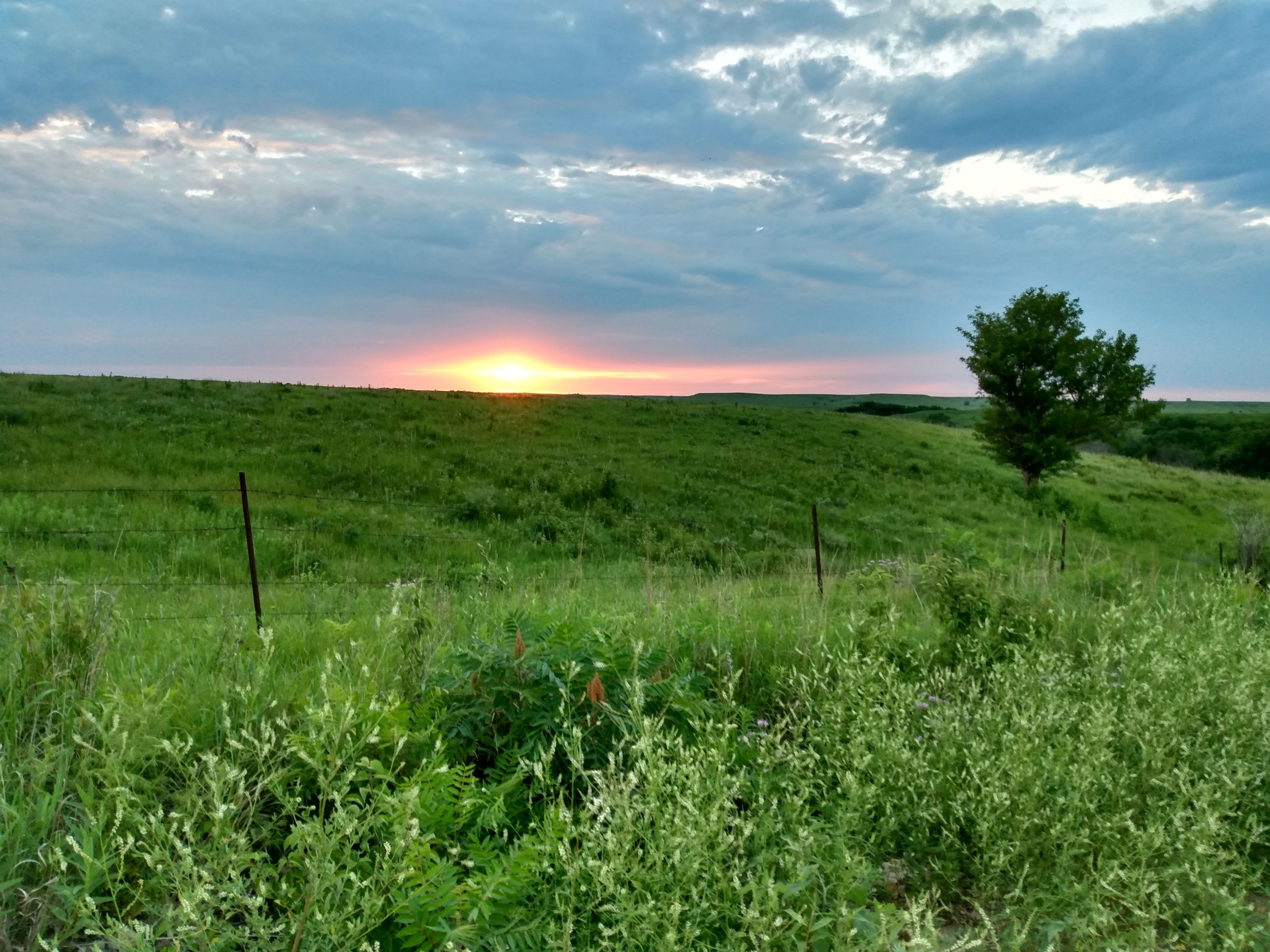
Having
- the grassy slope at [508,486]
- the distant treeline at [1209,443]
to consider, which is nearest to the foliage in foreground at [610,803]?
the grassy slope at [508,486]

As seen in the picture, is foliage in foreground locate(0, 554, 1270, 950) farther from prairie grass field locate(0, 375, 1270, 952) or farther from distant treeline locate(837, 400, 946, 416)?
distant treeline locate(837, 400, 946, 416)

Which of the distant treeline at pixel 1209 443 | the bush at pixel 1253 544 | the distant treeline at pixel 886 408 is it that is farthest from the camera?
the distant treeline at pixel 886 408

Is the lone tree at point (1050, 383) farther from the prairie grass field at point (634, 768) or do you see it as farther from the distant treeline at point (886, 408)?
the distant treeline at point (886, 408)

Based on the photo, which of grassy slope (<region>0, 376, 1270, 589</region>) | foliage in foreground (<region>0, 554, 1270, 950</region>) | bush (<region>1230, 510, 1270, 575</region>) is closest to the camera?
foliage in foreground (<region>0, 554, 1270, 950</region>)

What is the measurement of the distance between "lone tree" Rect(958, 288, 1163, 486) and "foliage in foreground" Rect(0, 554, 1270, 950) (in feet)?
88.3

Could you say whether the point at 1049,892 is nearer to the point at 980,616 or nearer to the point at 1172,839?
the point at 1172,839

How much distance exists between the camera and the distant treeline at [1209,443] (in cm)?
6544

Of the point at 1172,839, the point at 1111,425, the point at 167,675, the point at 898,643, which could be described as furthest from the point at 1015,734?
the point at 1111,425

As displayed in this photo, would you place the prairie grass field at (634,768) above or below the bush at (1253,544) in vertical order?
above

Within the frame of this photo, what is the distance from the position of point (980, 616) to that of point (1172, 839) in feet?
9.34

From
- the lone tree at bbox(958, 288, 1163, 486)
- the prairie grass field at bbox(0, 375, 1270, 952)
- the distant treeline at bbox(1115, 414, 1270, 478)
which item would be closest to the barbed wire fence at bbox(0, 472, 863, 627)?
the prairie grass field at bbox(0, 375, 1270, 952)

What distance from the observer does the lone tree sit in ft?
96.4

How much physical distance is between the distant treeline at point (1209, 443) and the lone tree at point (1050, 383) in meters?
32.8

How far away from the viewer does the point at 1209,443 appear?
7556 centimetres
